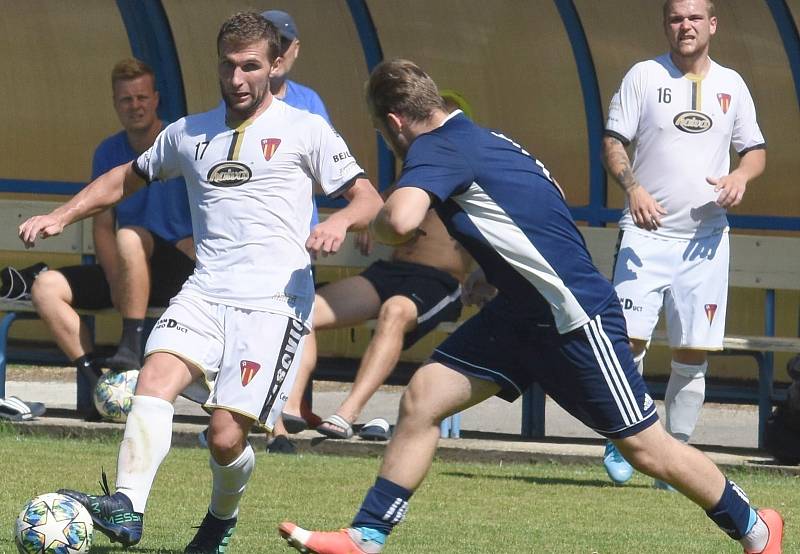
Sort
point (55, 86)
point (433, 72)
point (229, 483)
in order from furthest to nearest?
point (55, 86)
point (433, 72)
point (229, 483)

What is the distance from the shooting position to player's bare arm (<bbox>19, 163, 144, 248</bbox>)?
5.83 m

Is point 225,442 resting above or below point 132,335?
above

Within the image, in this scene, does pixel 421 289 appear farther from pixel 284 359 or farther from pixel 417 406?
pixel 417 406

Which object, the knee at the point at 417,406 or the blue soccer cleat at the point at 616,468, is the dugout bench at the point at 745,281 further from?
the knee at the point at 417,406

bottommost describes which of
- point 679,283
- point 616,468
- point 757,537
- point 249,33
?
point 616,468

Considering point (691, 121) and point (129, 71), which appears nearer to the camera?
point (691, 121)

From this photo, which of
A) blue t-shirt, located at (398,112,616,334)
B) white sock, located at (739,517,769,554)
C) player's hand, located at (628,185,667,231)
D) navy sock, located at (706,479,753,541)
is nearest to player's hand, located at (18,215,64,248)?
blue t-shirt, located at (398,112,616,334)

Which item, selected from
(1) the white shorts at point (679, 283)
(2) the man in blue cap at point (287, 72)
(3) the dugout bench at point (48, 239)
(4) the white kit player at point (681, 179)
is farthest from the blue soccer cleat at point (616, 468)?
(3) the dugout bench at point (48, 239)

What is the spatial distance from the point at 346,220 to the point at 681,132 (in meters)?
2.42

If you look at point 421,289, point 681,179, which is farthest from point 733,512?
point 421,289

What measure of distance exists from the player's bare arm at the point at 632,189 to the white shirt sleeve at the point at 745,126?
0.56 metres

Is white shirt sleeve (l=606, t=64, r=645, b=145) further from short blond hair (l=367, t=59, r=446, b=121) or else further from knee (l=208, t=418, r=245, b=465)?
knee (l=208, t=418, r=245, b=465)

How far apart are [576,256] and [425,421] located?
72 centimetres

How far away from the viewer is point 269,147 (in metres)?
5.86
